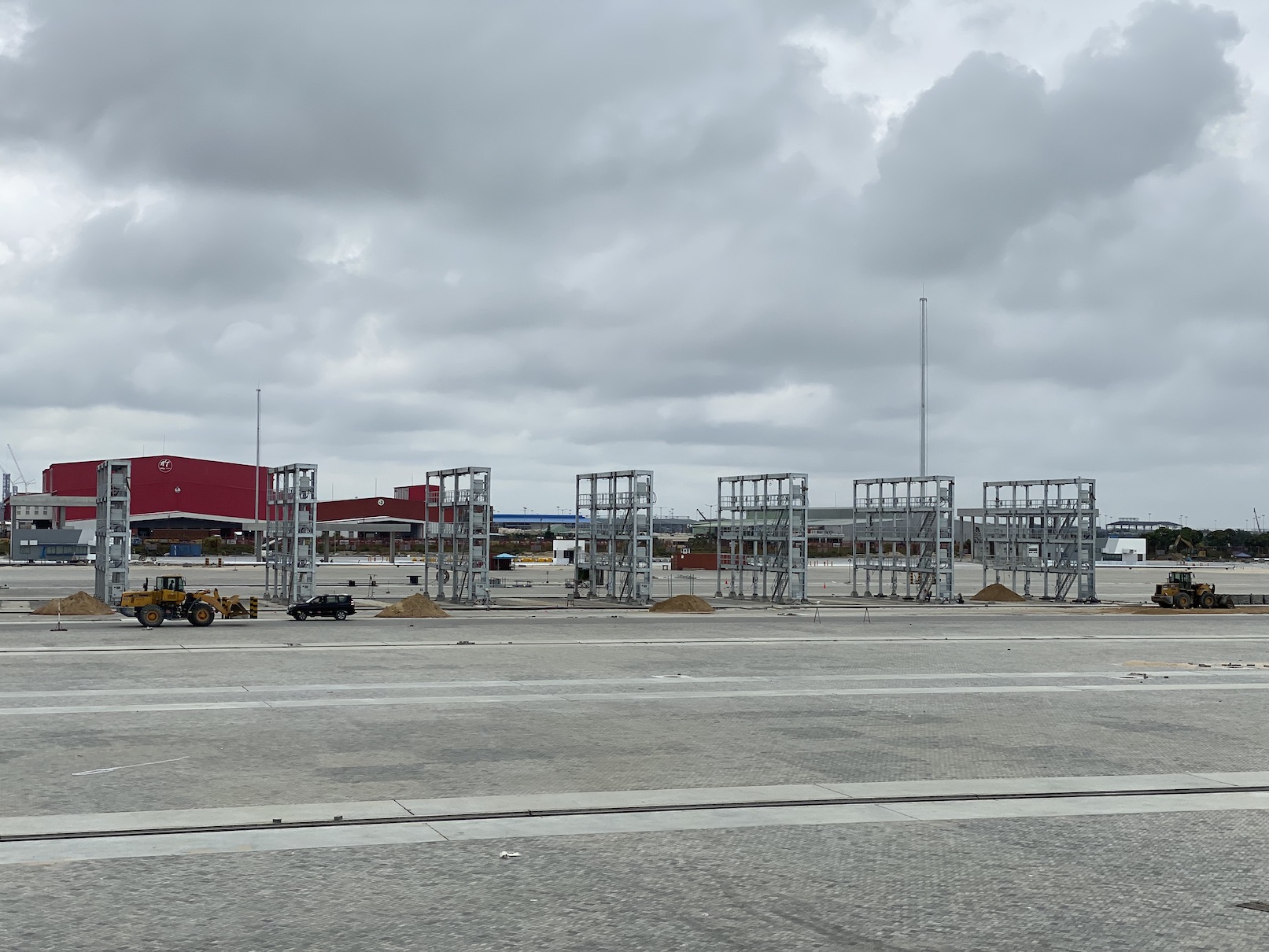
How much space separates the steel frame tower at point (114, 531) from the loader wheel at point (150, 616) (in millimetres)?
12278

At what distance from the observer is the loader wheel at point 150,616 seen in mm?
45844

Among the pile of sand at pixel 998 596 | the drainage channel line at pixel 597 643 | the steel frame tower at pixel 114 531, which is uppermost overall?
the steel frame tower at pixel 114 531

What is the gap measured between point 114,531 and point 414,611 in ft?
49.4

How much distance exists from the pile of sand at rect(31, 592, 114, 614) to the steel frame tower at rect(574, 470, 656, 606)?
88.5 feet

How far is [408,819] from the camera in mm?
15398

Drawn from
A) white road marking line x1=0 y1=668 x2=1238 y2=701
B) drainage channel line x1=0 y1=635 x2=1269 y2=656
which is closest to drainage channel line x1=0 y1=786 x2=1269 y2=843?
white road marking line x1=0 y1=668 x2=1238 y2=701

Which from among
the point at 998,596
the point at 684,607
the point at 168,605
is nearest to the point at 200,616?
the point at 168,605

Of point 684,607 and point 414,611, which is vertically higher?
point 414,611

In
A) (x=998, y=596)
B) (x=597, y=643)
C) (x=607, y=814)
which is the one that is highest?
(x=607, y=814)

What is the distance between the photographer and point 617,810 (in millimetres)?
16141

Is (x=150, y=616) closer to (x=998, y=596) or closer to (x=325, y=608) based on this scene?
(x=325, y=608)

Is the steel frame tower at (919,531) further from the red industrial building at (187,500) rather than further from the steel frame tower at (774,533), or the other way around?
the red industrial building at (187,500)

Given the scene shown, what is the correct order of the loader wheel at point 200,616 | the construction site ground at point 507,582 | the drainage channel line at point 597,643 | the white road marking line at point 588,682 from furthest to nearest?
the construction site ground at point 507,582 → the loader wheel at point 200,616 → the drainage channel line at point 597,643 → the white road marking line at point 588,682

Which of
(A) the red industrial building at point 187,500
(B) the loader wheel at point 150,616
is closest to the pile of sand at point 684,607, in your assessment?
(B) the loader wheel at point 150,616
